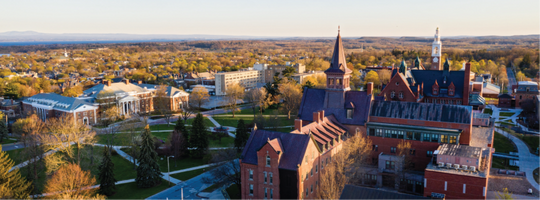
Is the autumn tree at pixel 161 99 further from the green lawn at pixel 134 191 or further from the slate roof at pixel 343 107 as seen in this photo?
the slate roof at pixel 343 107

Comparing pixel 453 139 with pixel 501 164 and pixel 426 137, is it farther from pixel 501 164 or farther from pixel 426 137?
pixel 501 164

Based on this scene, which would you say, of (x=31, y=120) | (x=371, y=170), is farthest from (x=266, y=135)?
(x=31, y=120)

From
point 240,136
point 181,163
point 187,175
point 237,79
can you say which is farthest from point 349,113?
point 237,79

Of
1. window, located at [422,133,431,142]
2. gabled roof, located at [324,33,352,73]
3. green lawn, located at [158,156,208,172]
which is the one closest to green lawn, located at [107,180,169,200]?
green lawn, located at [158,156,208,172]

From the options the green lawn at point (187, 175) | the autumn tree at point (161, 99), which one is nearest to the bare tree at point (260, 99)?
the autumn tree at point (161, 99)

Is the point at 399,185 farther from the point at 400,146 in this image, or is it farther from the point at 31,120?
the point at 31,120

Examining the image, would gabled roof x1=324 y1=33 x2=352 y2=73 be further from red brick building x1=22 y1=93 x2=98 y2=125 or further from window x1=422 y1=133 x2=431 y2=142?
red brick building x1=22 y1=93 x2=98 y2=125
